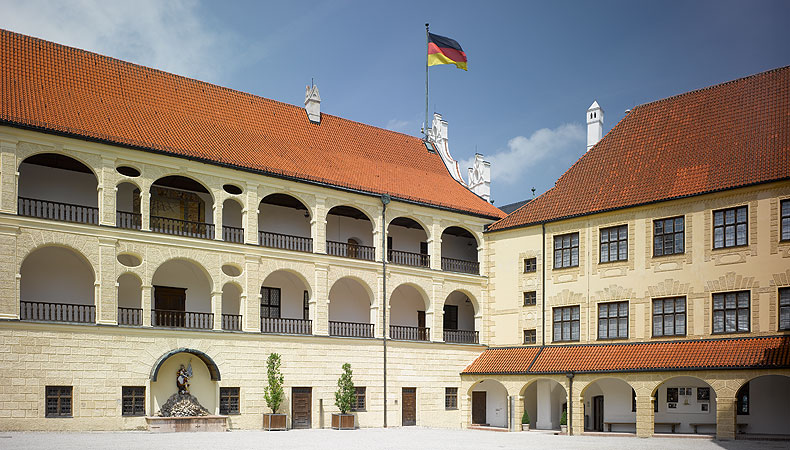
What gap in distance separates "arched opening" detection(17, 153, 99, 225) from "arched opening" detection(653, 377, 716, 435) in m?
20.5

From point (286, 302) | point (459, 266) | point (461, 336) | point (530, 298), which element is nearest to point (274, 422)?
point (286, 302)

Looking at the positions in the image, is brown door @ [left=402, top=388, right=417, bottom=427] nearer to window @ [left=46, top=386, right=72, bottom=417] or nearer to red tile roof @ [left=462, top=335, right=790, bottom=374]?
red tile roof @ [left=462, top=335, right=790, bottom=374]

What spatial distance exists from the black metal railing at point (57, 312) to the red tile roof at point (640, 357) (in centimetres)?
1556

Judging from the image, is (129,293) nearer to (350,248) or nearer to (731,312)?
(350,248)

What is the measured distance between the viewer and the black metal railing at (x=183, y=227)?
1204 inches

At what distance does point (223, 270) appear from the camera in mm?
31344

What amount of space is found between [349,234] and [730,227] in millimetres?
15313

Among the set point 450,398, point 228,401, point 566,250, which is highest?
point 566,250

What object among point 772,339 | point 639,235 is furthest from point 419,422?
point 772,339

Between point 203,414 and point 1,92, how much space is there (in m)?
12.3

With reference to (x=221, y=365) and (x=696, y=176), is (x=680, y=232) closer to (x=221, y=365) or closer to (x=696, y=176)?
(x=696, y=176)

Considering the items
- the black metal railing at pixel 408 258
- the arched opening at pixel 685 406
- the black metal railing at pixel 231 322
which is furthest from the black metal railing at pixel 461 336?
the black metal railing at pixel 231 322

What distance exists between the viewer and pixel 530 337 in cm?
3544

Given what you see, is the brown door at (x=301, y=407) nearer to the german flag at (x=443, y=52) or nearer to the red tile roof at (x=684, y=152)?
the red tile roof at (x=684, y=152)
